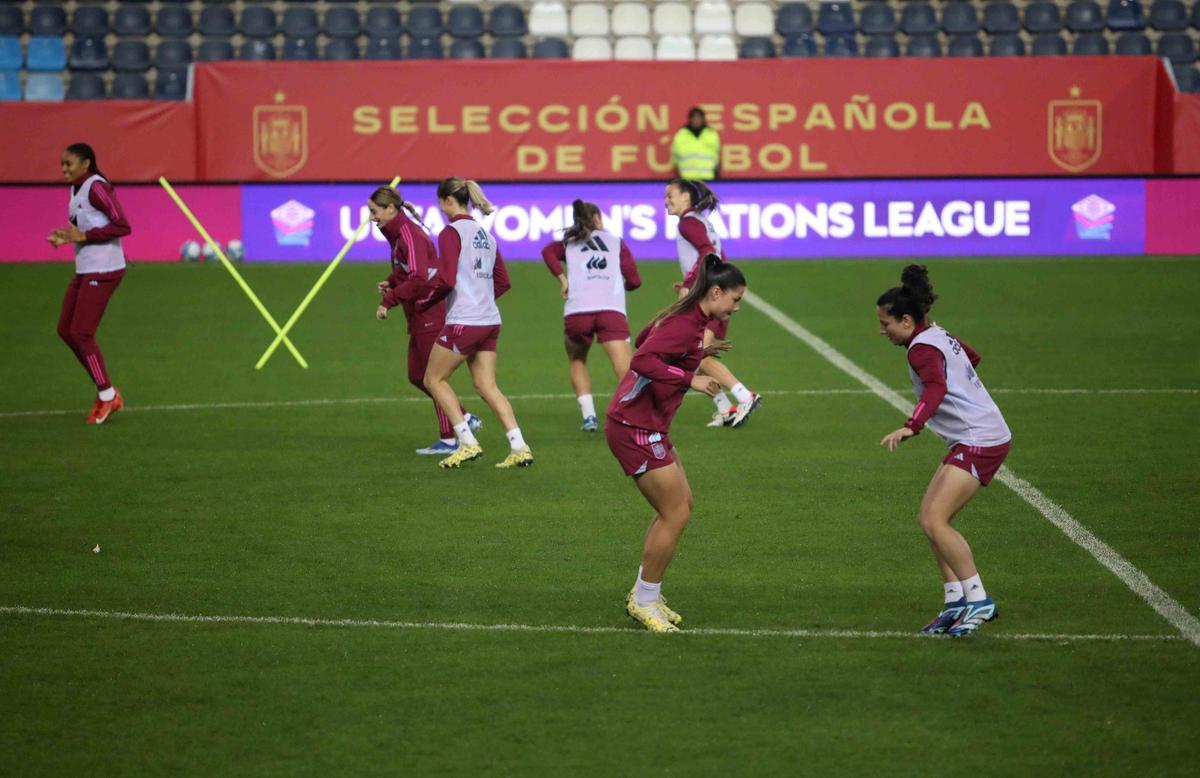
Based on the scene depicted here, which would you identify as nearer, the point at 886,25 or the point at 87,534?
the point at 87,534

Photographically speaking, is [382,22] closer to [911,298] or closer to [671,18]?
[671,18]

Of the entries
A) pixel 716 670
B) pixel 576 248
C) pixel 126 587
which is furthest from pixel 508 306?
pixel 716 670

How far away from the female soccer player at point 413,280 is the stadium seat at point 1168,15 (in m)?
22.7

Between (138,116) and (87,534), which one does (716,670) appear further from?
(138,116)

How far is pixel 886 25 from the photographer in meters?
30.8

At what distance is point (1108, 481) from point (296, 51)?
71.0 ft

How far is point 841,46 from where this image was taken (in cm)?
3008

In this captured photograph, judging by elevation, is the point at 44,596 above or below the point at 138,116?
below

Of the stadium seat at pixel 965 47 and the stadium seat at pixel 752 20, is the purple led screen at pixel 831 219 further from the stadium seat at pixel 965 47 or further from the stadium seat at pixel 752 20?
the stadium seat at pixel 752 20

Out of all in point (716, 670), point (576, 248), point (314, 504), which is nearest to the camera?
point (716, 670)

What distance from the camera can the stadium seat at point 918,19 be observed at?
101 ft

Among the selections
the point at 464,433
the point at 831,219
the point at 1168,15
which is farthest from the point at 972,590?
the point at 1168,15

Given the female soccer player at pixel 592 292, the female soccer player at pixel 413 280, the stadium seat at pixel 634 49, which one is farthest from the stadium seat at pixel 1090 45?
the female soccer player at pixel 413 280

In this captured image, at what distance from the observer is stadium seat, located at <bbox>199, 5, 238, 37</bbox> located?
3028cm
